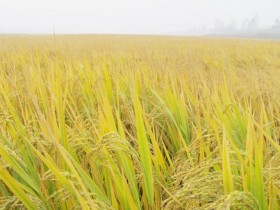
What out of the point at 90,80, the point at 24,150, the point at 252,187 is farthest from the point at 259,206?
the point at 90,80

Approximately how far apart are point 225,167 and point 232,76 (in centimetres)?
160

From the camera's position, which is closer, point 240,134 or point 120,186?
point 120,186

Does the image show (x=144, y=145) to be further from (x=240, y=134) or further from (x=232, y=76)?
(x=232, y=76)

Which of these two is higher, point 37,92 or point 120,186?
point 37,92

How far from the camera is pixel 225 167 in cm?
57

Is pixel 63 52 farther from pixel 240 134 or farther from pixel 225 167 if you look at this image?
pixel 225 167

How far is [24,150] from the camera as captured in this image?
2.41ft

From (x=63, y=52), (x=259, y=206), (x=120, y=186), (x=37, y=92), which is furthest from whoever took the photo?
(x=63, y=52)

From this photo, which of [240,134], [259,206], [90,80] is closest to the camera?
[259,206]

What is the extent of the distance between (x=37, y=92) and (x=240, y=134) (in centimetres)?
98

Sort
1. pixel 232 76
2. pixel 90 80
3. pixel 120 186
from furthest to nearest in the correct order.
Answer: pixel 232 76 → pixel 90 80 → pixel 120 186

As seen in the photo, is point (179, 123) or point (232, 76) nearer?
point (179, 123)

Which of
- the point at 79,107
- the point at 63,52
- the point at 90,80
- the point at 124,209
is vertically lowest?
the point at 124,209

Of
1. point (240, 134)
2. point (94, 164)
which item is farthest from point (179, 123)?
point (94, 164)
